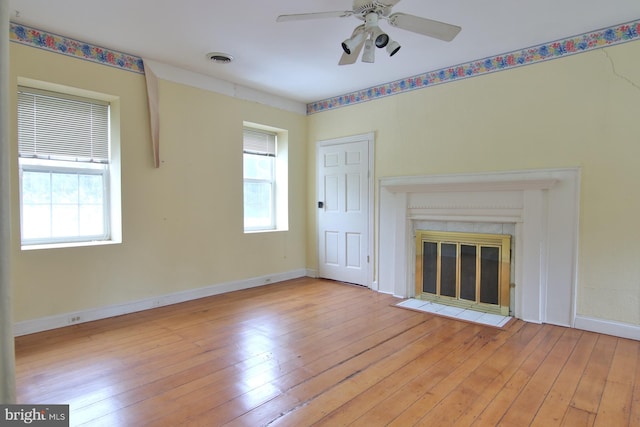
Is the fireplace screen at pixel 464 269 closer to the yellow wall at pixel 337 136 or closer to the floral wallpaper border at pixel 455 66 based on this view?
the yellow wall at pixel 337 136

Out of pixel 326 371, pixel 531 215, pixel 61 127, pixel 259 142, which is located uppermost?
pixel 259 142

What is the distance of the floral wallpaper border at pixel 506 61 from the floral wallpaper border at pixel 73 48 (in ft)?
8.49

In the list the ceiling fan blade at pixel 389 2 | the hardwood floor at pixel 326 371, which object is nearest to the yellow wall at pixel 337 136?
the hardwood floor at pixel 326 371

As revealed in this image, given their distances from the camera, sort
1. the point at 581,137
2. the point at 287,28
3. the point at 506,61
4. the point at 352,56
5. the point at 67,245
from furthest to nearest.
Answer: the point at 506,61, the point at 67,245, the point at 581,137, the point at 287,28, the point at 352,56

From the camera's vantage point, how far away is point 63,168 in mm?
3393

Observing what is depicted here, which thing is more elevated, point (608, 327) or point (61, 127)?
point (61, 127)

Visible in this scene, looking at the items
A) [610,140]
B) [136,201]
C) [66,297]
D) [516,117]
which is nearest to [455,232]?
[516,117]

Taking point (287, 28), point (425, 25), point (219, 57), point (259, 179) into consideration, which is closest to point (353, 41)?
point (425, 25)

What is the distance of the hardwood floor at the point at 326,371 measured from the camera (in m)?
2.01

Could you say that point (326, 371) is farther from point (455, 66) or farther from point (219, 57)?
point (455, 66)

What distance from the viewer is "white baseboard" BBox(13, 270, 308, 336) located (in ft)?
10.3

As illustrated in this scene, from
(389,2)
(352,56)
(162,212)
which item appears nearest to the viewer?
(389,2)

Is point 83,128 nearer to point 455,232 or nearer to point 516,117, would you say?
point 455,232

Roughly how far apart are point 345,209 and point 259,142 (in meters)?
1.53
